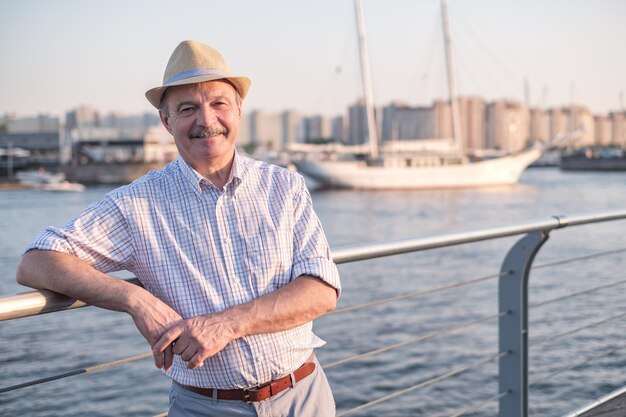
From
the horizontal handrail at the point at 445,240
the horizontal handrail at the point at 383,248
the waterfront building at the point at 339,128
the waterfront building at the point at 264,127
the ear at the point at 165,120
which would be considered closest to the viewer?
the horizontal handrail at the point at 383,248

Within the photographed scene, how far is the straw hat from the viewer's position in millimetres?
1665

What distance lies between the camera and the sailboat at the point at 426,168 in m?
61.0

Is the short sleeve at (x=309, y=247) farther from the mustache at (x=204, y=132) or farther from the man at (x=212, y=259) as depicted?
the mustache at (x=204, y=132)

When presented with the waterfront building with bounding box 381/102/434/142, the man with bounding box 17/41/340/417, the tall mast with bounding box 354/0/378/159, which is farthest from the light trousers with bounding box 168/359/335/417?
the waterfront building with bounding box 381/102/434/142

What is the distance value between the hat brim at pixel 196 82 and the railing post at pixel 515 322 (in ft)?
3.61

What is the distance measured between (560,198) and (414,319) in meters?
34.6

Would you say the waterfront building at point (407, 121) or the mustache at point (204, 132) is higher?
the waterfront building at point (407, 121)

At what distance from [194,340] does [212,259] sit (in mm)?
208

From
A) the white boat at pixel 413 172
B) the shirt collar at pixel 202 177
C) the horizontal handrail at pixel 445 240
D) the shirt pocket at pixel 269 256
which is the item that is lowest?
the white boat at pixel 413 172

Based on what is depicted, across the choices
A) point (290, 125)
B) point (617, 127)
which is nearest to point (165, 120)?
point (290, 125)

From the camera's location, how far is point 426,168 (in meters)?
62.9

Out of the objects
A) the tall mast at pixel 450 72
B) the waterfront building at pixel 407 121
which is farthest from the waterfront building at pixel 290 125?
the tall mast at pixel 450 72

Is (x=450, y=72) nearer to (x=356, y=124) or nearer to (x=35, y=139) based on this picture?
(x=356, y=124)

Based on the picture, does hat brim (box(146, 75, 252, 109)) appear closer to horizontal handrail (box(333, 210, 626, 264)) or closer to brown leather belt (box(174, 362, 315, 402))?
horizontal handrail (box(333, 210, 626, 264))
